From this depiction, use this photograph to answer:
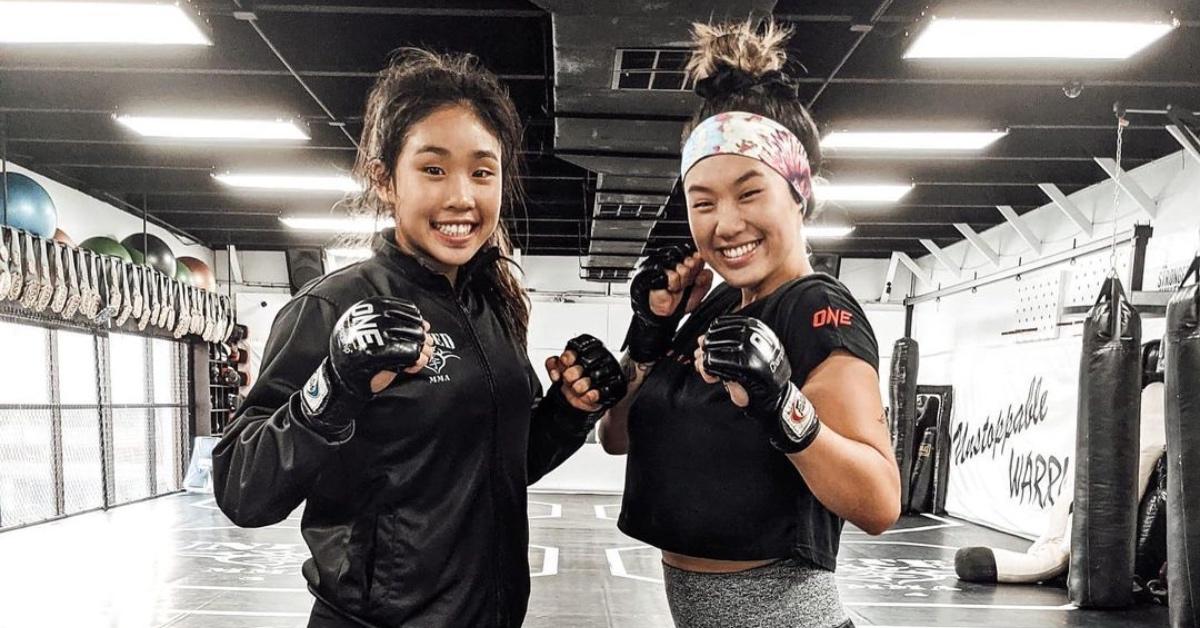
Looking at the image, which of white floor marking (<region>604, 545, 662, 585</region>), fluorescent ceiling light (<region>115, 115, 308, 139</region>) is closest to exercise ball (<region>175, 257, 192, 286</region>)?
fluorescent ceiling light (<region>115, 115, 308, 139</region>)

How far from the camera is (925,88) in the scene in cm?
575

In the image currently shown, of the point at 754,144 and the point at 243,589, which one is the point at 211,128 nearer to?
the point at 243,589

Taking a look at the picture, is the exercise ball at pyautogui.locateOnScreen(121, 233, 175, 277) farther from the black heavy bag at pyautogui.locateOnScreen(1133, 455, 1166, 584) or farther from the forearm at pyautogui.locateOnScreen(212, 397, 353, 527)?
the black heavy bag at pyautogui.locateOnScreen(1133, 455, 1166, 584)

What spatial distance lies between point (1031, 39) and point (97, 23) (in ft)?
17.4

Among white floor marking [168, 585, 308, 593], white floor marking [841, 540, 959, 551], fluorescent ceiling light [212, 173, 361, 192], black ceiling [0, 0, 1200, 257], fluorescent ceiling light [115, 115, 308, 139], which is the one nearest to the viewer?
black ceiling [0, 0, 1200, 257]

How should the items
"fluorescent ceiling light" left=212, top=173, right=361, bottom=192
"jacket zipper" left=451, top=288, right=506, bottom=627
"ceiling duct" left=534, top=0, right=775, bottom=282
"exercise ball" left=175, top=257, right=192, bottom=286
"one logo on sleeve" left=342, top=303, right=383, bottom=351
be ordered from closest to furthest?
"one logo on sleeve" left=342, top=303, right=383, bottom=351
"jacket zipper" left=451, top=288, right=506, bottom=627
"ceiling duct" left=534, top=0, right=775, bottom=282
"fluorescent ceiling light" left=212, top=173, right=361, bottom=192
"exercise ball" left=175, top=257, right=192, bottom=286

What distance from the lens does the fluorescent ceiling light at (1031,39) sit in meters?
4.43

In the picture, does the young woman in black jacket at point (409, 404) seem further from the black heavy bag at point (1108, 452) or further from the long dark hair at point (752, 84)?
the black heavy bag at point (1108, 452)

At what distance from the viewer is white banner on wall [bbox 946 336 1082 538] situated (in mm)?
7426

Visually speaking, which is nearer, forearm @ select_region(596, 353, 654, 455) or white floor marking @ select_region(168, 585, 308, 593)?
forearm @ select_region(596, 353, 654, 455)

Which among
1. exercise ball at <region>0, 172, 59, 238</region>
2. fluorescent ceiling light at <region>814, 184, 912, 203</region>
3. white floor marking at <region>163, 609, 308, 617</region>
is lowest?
white floor marking at <region>163, 609, 308, 617</region>

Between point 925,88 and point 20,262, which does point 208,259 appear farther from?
point 925,88

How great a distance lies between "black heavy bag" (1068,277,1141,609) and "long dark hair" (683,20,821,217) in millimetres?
4318

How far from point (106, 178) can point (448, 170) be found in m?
8.68
